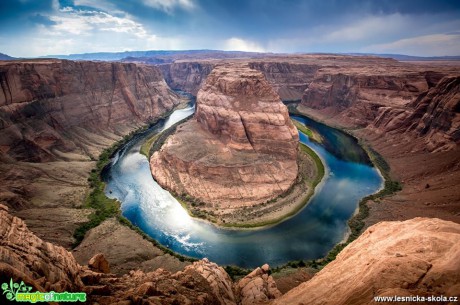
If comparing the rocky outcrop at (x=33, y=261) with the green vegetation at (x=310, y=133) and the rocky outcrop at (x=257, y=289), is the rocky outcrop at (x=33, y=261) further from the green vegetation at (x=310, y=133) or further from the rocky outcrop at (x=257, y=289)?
the green vegetation at (x=310, y=133)

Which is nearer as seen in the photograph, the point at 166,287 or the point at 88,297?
the point at 88,297

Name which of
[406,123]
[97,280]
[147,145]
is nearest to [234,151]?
[147,145]

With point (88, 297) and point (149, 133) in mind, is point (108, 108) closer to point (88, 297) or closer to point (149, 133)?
point (149, 133)

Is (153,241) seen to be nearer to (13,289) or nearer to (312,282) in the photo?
(312,282)

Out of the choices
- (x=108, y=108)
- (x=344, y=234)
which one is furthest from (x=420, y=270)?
(x=108, y=108)

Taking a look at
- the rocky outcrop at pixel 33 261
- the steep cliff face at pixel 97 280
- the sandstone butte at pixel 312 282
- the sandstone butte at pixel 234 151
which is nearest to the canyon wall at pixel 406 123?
the sandstone butte at pixel 234 151

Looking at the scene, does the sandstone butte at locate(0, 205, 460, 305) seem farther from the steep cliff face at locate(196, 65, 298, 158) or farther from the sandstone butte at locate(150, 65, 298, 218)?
the steep cliff face at locate(196, 65, 298, 158)

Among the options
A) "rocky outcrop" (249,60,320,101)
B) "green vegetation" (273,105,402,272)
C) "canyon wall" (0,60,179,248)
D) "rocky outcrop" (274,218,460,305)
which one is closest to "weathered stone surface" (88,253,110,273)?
"rocky outcrop" (274,218,460,305)

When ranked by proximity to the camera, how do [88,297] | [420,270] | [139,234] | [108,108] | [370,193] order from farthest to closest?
[108,108]
[370,193]
[139,234]
[88,297]
[420,270]
